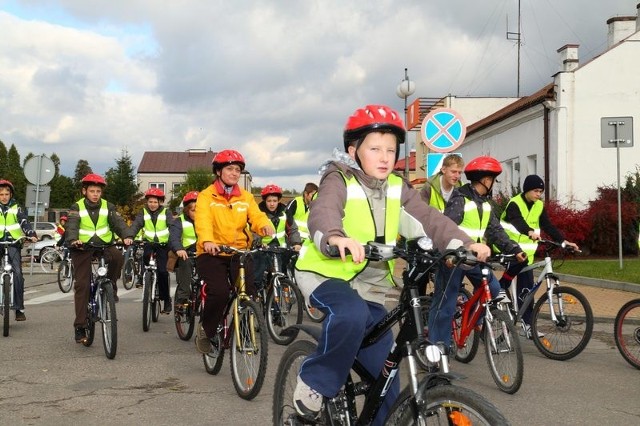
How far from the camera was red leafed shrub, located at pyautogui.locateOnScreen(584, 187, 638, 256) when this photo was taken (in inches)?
822

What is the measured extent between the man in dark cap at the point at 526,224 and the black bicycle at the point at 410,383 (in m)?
4.52

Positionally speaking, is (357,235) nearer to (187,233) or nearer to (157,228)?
(187,233)

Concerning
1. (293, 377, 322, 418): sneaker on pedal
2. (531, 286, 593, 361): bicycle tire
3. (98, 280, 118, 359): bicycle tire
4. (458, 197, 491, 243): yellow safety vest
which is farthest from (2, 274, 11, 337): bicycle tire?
(293, 377, 322, 418): sneaker on pedal

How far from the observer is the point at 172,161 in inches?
4621

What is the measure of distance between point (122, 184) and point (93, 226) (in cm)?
6906

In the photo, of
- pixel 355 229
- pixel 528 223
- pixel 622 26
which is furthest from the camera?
pixel 622 26

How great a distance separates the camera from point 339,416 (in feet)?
11.7

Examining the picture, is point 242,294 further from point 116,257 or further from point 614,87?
point 614,87

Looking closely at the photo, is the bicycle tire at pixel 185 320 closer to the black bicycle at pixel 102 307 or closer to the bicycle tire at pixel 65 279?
the black bicycle at pixel 102 307

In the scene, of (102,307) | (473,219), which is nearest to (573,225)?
(473,219)

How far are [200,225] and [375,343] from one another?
345cm

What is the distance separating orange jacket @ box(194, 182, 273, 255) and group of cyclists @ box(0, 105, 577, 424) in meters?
0.01

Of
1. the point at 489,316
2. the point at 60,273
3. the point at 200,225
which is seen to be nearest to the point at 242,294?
the point at 200,225

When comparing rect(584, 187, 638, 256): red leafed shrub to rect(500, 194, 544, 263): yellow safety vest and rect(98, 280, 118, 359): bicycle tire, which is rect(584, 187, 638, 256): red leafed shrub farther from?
rect(98, 280, 118, 359): bicycle tire
